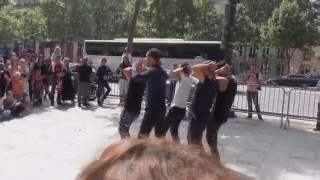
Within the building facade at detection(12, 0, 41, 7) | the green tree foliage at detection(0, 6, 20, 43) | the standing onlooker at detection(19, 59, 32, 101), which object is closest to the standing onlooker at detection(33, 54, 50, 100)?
the standing onlooker at detection(19, 59, 32, 101)

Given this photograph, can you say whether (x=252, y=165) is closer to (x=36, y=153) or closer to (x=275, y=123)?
(x=36, y=153)

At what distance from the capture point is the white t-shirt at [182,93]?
7450 mm

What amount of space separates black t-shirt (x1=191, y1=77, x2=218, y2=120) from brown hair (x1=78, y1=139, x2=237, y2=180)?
209 inches

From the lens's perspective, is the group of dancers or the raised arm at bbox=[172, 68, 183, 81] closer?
the group of dancers

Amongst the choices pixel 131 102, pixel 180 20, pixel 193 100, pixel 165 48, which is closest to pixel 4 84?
pixel 131 102

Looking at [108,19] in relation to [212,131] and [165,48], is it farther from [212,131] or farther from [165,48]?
[212,131]

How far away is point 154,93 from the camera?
7.06m

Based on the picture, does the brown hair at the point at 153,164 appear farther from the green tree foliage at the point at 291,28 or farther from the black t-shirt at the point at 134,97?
the green tree foliage at the point at 291,28

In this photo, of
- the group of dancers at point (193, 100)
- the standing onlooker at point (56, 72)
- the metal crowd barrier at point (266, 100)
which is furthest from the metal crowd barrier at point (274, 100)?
the group of dancers at point (193, 100)

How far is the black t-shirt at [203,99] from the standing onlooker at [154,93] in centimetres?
59

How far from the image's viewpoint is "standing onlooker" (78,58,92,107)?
13.9 m

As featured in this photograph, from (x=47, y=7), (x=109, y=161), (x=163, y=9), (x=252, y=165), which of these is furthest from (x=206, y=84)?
(x=47, y=7)

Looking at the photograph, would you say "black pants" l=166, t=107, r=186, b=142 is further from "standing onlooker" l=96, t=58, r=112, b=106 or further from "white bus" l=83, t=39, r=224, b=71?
"white bus" l=83, t=39, r=224, b=71

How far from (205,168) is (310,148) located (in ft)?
28.0
